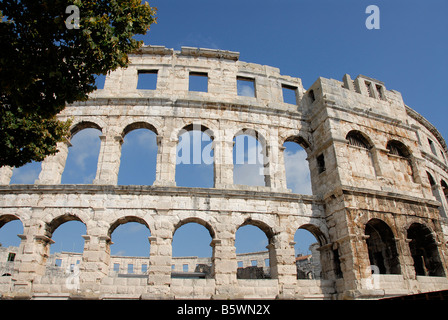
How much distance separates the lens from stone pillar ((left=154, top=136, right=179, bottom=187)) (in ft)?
41.2

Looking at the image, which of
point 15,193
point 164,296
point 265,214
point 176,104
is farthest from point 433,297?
point 15,193

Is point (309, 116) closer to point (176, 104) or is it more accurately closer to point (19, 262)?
point (176, 104)

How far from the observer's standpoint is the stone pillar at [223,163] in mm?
12898

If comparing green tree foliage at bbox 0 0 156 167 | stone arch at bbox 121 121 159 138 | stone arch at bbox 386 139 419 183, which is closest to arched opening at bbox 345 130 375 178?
stone arch at bbox 386 139 419 183

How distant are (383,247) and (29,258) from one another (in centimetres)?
1333

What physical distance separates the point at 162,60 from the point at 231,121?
469 centimetres

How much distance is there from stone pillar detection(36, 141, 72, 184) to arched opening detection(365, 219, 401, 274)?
12.3 metres

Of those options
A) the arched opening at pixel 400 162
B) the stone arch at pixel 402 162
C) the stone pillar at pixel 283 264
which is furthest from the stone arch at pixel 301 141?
the stone pillar at pixel 283 264

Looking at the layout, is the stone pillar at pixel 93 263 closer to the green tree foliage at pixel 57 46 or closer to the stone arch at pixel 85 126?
the stone arch at pixel 85 126

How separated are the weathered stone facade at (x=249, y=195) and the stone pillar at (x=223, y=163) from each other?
4 cm

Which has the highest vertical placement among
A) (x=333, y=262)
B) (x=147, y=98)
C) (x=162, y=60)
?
→ (x=162, y=60)

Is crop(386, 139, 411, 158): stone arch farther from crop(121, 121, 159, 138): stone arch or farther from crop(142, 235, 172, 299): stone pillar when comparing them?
crop(142, 235, 172, 299): stone pillar

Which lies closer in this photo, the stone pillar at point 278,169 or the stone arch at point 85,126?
the stone pillar at point 278,169
